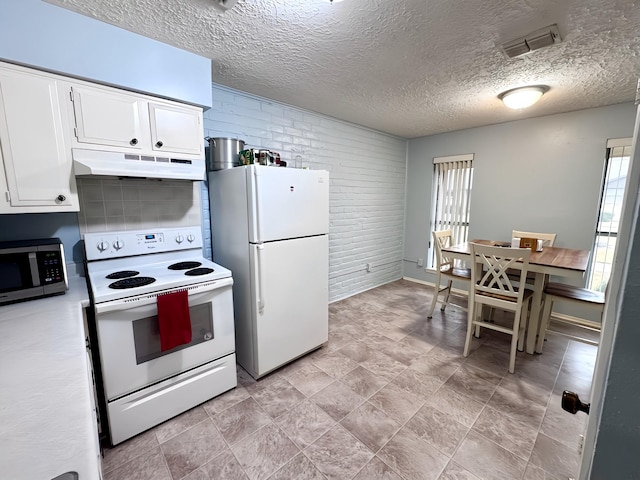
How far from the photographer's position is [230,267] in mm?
2307

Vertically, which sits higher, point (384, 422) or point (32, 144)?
point (32, 144)

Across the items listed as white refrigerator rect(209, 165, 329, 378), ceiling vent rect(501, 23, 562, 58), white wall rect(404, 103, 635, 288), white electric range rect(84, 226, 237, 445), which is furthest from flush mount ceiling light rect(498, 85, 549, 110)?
white electric range rect(84, 226, 237, 445)

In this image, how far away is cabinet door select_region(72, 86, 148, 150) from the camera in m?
1.57

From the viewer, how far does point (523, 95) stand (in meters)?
2.42

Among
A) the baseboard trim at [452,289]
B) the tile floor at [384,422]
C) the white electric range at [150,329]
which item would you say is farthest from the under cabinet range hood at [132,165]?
the baseboard trim at [452,289]

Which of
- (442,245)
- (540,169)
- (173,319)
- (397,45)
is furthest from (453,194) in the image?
(173,319)

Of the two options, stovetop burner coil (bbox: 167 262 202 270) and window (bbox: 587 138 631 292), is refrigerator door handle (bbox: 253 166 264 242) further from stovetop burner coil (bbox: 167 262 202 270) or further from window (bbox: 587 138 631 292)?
window (bbox: 587 138 631 292)

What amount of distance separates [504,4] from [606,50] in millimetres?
1025

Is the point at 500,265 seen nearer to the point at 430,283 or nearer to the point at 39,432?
the point at 430,283

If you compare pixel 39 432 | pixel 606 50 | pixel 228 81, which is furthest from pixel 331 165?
pixel 39 432

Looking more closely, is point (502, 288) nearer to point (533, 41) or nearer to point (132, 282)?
point (533, 41)

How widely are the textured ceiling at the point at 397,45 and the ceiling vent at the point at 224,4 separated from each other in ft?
0.13

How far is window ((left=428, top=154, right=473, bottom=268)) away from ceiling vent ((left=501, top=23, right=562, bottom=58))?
7.21 ft

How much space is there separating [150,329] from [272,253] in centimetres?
91
